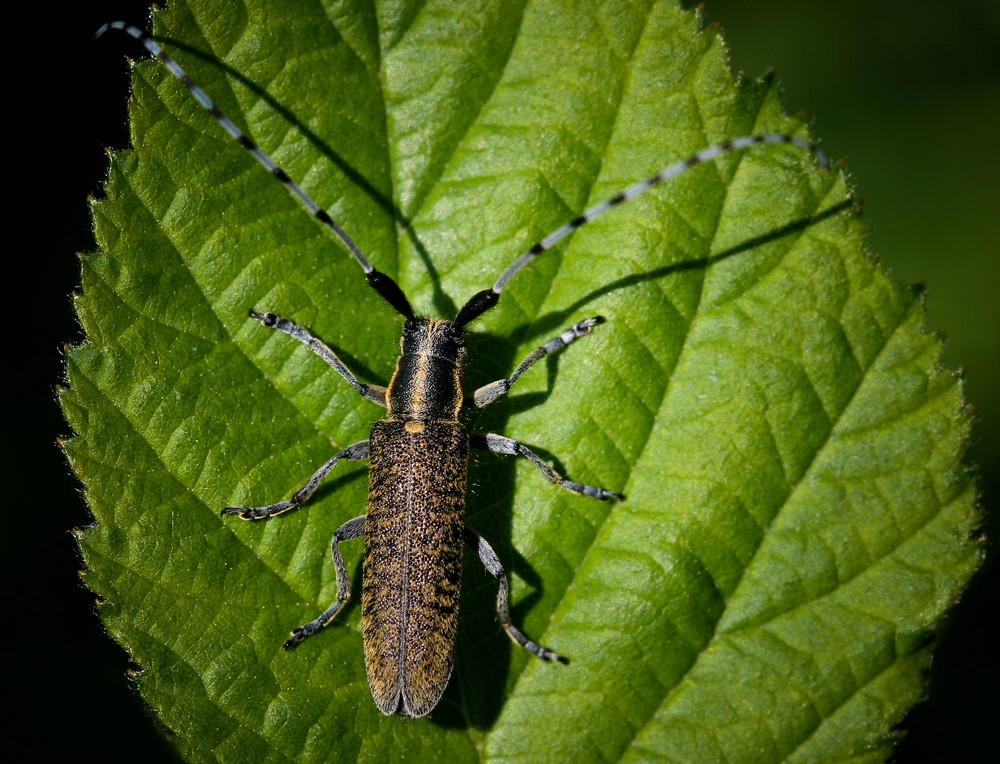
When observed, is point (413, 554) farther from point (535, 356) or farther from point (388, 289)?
point (388, 289)

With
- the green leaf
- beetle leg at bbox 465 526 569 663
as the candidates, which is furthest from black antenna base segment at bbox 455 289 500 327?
beetle leg at bbox 465 526 569 663

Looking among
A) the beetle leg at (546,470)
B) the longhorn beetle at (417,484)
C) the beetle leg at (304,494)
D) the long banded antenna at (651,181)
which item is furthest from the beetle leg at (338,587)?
the long banded antenna at (651,181)

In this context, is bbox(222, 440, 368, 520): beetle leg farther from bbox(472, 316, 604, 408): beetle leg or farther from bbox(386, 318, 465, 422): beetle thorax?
bbox(472, 316, 604, 408): beetle leg

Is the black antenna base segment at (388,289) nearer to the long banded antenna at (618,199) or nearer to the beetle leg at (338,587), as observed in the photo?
the long banded antenna at (618,199)

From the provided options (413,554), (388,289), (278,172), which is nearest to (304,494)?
(413,554)

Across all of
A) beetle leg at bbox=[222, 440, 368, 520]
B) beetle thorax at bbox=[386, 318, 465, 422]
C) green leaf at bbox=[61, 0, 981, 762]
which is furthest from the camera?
beetle thorax at bbox=[386, 318, 465, 422]
